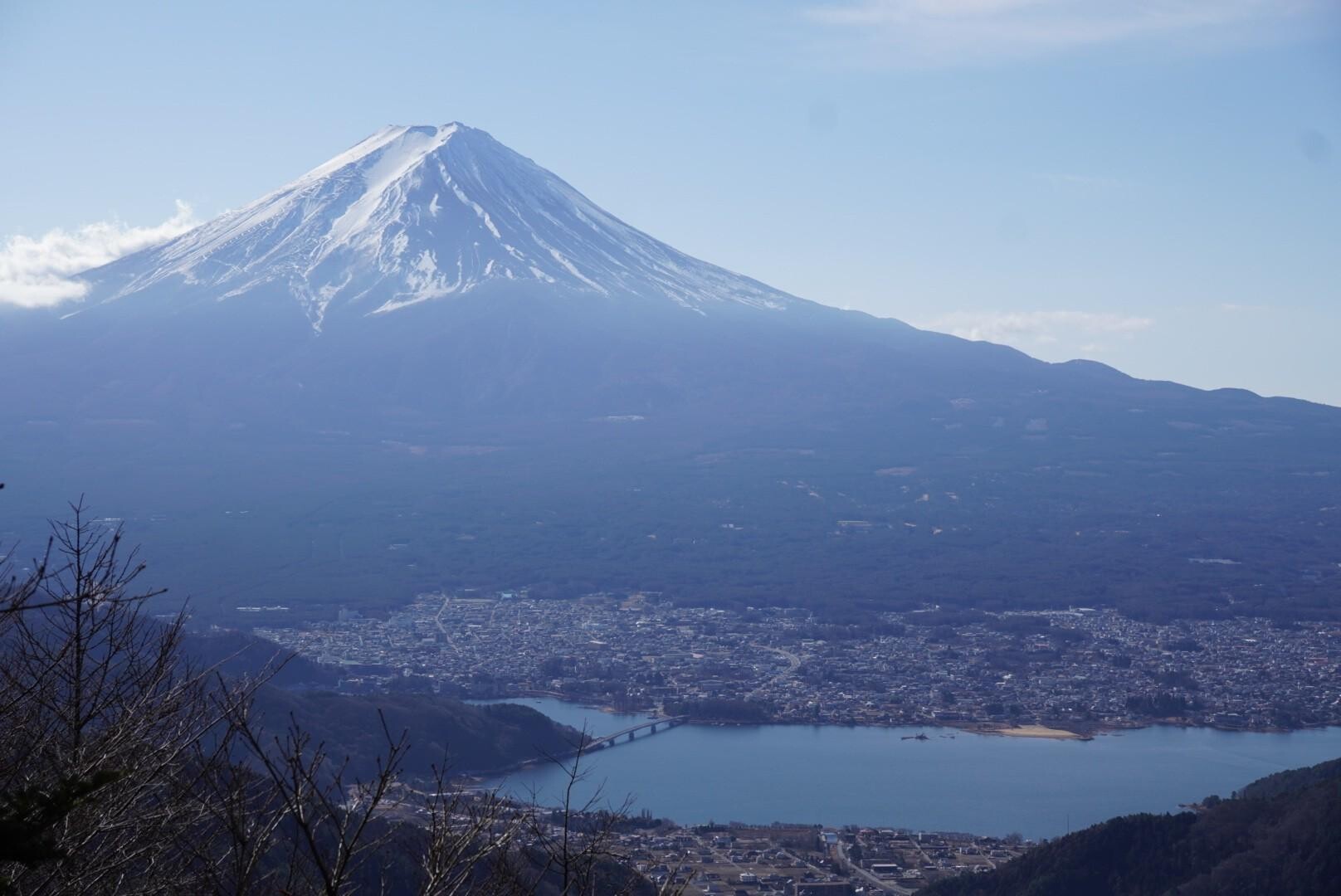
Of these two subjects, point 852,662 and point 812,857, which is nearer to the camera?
point 812,857

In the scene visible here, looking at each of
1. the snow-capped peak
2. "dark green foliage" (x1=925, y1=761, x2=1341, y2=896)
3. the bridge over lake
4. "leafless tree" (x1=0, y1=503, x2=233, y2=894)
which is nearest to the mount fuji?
the snow-capped peak

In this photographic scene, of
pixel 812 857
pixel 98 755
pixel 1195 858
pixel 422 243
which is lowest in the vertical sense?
pixel 812 857

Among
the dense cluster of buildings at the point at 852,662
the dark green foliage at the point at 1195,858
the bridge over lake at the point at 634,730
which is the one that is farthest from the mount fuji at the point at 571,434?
the dark green foliage at the point at 1195,858

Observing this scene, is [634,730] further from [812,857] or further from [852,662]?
[852,662]

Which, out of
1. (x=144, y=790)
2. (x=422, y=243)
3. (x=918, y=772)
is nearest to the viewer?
(x=144, y=790)

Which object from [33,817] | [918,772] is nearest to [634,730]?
[918,772]

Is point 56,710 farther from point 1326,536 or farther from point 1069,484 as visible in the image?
point 1069,484

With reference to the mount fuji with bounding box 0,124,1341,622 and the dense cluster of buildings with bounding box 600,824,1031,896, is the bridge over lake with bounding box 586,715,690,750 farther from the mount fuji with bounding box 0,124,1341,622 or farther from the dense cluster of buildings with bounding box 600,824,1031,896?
the mount fuji with bounding box 0,124,1341,622

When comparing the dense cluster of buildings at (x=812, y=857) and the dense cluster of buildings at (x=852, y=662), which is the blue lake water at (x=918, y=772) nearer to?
the dense cluster of buildings at (x=812, y=857)
